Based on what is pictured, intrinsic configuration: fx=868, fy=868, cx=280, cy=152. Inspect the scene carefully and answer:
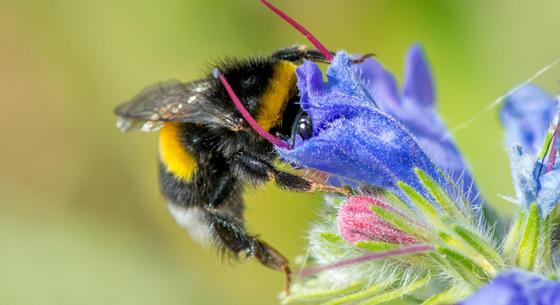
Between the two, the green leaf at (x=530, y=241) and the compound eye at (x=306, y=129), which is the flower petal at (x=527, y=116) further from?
the compound eye at (x=306, y=129)

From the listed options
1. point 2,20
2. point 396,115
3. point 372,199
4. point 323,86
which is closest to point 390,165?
point 372,199

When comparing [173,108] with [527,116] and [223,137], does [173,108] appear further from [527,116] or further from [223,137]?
[527,116]

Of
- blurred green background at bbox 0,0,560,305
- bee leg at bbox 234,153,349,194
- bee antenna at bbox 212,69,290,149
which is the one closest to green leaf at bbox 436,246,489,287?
bee leg at bbox 234,153,349,194

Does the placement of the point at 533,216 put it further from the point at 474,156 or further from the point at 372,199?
the point at 474,156

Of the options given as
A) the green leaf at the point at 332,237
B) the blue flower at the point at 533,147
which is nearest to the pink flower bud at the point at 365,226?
the green leaf at the point at 332,237

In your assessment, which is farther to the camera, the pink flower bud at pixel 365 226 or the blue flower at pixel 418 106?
the blue flower at pixel 418 106

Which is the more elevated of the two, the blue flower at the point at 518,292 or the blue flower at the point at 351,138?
the blue flower at the point at 351,138

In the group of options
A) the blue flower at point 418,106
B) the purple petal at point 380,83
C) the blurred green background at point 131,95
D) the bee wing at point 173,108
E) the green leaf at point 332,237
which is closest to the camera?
the green leaf at point 332,237
